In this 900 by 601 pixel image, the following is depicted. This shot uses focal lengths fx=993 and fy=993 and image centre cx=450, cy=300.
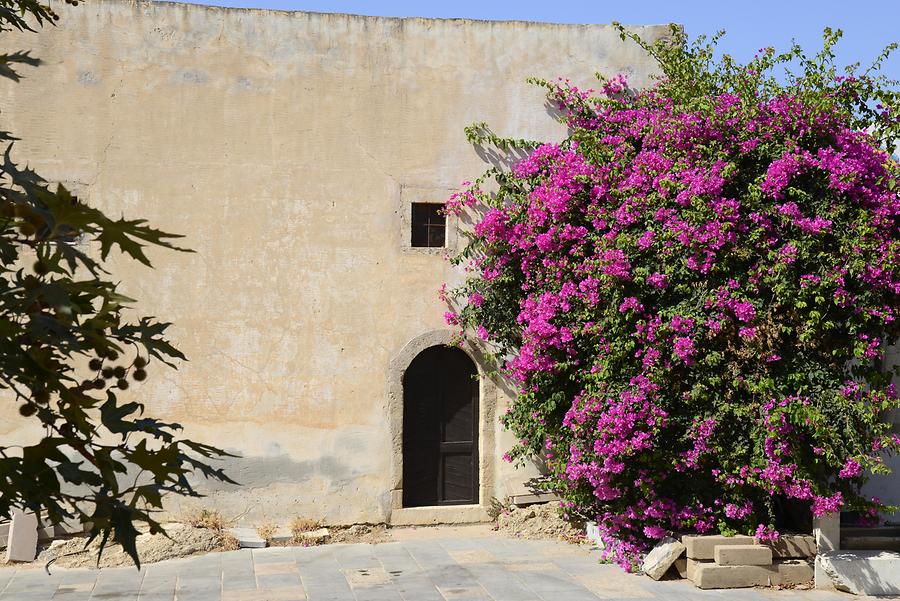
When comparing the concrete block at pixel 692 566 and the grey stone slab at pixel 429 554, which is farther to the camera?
the grey stone slab at pixel 429 554

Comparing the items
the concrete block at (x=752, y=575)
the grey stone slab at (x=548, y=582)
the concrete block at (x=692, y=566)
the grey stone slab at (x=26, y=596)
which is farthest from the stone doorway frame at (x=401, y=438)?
the grey stone slab at (x=26, y=596)

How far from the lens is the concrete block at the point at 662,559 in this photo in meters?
8.25

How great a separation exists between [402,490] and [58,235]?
26.4ft

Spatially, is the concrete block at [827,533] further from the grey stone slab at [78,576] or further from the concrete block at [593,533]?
the grey stone slab at [78,576]

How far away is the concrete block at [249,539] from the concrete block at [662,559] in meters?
3.60

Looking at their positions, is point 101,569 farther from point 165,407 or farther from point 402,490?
point 402,490

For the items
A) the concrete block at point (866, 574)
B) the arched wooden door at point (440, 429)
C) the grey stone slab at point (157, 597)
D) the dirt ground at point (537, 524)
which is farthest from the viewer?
the arched wooden door at point (440, 429)

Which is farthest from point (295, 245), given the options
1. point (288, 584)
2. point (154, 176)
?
point (288, 584)

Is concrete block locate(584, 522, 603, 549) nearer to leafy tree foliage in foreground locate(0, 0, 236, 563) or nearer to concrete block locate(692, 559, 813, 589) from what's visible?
concrete block locate(692, 559, 813, 589)

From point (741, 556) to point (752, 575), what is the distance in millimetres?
174

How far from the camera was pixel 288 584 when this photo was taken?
26.7ft

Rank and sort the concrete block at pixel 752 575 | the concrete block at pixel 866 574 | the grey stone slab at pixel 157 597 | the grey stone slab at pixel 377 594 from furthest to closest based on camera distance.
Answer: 1. the concrete block at pixel 752 575
2. the concrete block at pixel 866 574
3. the grey stone slab at pixel 377 594
4. the grey stone slab at pixel 157 597

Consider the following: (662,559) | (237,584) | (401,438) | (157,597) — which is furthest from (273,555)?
(662,559)

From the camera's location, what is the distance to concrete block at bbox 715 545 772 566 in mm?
8109
